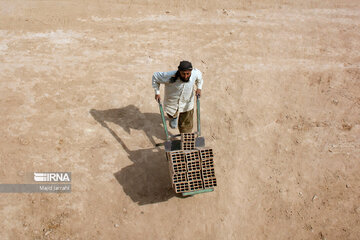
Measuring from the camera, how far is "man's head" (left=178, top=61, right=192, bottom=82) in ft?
14.7

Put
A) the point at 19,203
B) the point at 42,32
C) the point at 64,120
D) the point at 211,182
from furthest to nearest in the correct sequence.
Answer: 1. the point at 42,32
2. the point at 64,120
3. the point at 19,203
4. the point at 211,182

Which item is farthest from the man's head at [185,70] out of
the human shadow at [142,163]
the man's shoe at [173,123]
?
the human shadow at [142,163]

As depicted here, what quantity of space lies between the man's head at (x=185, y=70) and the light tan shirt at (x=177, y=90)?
149mm

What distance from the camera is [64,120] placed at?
19.2 ft

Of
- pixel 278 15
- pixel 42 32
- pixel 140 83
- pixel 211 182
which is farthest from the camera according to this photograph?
pixel 278 15

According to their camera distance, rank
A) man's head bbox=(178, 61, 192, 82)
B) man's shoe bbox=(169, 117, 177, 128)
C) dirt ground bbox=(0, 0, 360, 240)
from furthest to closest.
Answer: man's shoe bbox=(169, 117, 177, 128), dirt ground bbox=(0, 0, 360, 240), man's head bbox=(178, 61, 192, 82)

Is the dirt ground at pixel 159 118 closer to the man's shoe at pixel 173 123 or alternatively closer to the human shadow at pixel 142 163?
the human shadow at pixel 142 163

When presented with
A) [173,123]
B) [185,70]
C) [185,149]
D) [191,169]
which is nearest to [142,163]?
[173,123]

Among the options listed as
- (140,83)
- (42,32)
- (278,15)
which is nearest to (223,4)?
(278,15)

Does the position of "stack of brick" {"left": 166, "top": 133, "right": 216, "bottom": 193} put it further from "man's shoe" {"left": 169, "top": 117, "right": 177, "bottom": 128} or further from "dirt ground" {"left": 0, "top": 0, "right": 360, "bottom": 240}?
"man's shoe" {"left": 169, "top": 117, "right": 177, "bottom": 128}

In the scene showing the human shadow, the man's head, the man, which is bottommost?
the human shadow

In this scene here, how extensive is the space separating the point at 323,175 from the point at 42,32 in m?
8.32

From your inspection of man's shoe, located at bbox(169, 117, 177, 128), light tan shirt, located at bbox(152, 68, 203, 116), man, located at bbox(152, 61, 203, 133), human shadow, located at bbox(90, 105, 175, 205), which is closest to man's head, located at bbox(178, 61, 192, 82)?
man, located at bbox(152, 61, 203, 133)

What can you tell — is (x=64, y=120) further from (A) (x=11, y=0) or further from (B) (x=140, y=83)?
(A) (x=11, y=0)
